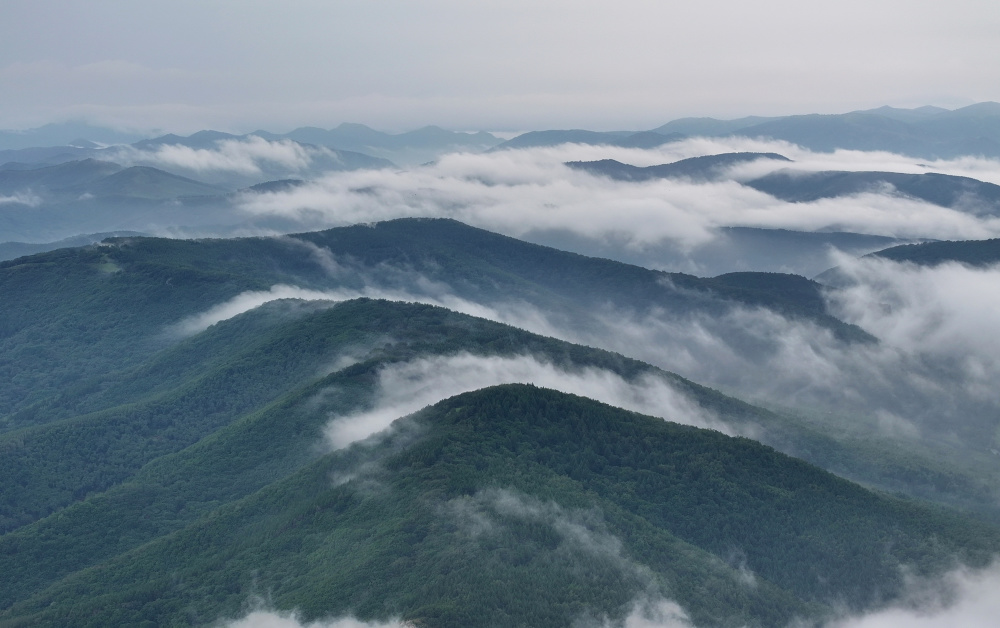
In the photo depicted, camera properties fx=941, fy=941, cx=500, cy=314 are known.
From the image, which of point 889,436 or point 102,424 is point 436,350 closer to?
point 102,424

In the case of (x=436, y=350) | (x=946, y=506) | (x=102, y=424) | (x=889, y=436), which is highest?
(x=436, y=350)

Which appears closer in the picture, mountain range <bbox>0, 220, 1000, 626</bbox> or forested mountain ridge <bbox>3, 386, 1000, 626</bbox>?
forested mountain ridge <bbox>3, 386, 1000, 626</bbox>

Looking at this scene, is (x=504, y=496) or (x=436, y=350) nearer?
(x=504, y=496)

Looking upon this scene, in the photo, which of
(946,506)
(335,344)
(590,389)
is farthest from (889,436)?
(335,344)

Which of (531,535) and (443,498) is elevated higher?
(443,498)

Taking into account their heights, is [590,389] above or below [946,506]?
above

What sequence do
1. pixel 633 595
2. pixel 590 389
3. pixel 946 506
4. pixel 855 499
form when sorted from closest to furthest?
pixel 633 595
pixel 855 499
pixel 946 506
pixel 590 389

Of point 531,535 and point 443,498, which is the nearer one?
point 531,535

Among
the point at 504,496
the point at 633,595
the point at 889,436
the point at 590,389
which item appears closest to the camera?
the point at 633,595

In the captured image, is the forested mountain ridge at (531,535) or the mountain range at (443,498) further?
the mountain range at (443,498)

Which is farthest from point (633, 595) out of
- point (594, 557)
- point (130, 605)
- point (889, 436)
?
point (889, 436)
